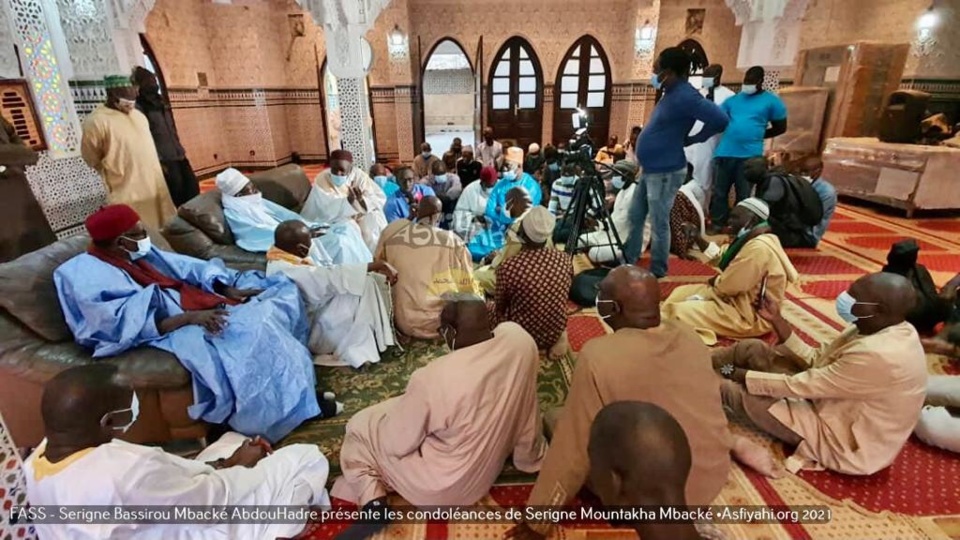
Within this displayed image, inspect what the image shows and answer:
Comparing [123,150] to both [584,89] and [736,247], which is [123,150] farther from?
[584,89]

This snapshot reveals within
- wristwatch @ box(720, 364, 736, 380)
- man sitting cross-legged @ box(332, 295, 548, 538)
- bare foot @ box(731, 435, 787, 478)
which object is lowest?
bare foot @ box(731, 435, 787, 478)

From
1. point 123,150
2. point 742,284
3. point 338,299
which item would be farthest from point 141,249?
point 742,284

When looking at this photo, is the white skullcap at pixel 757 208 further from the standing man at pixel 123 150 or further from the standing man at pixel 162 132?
the standing man at pixel 162 132

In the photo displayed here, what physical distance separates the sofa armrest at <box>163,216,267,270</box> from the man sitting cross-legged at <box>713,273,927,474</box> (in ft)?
10.3

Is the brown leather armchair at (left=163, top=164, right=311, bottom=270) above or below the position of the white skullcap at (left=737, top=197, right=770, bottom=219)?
below

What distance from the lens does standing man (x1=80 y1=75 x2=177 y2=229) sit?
378cm

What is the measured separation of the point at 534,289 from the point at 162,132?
4.09 meters

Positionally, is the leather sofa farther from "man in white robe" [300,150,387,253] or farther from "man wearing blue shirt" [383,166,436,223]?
"man wearing blue shirt" [383,166,436,223]

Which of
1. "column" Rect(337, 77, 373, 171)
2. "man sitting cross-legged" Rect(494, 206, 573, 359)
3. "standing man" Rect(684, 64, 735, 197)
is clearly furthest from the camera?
"column" Rect(337, 77, 373, 171)

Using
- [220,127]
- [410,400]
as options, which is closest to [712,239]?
[410,400]

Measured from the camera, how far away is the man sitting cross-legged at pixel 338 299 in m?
2.79

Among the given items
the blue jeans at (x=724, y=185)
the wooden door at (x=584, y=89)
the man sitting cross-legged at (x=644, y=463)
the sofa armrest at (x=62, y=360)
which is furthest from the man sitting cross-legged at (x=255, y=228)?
the wooden door at (x=584, y=89)

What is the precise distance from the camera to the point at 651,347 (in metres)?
1.49

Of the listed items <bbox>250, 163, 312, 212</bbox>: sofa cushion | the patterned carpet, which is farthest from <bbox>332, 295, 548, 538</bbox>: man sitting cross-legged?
<bbox>250, 163, 312, 212</bbox>: sofa cushion
